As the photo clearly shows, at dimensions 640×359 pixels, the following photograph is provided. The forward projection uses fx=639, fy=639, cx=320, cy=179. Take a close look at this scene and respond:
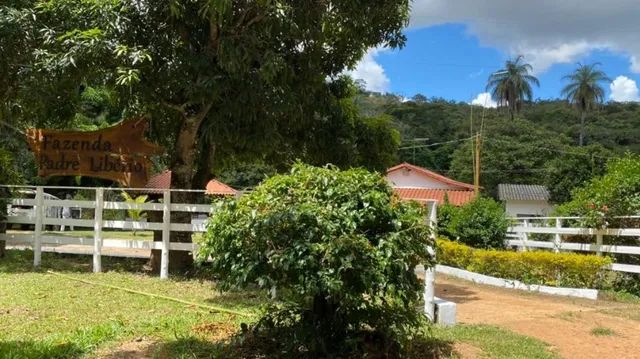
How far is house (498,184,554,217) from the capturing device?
50.3 m

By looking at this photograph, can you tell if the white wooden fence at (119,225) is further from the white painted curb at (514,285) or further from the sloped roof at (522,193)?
the sloped roof at (522,193)

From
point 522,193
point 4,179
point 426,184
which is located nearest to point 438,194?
point 426,184

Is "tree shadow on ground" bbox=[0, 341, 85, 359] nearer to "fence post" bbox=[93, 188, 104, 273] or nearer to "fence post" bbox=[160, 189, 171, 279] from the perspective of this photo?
"fence post" bbox=[160, 189, 171, 279]

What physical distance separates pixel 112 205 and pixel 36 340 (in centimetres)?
548

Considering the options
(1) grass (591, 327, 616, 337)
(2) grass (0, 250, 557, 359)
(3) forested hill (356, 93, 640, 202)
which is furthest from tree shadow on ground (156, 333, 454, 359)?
(3) forested hill (356, 93, 640, 202)

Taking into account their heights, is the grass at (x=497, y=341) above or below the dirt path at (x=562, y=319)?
above

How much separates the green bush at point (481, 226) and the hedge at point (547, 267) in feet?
13.2

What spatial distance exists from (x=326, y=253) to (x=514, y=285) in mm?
8307

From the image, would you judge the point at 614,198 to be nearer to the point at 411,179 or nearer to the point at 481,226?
the point at 481,226

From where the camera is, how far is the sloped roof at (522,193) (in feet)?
165

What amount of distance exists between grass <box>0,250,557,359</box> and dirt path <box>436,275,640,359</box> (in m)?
0.45

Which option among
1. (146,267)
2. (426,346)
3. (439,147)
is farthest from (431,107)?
(426,346)

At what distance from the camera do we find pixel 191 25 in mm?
10117

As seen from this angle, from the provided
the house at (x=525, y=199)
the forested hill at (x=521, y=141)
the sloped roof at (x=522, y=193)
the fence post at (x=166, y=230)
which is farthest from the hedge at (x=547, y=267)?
the house at (x=525, y=199)
